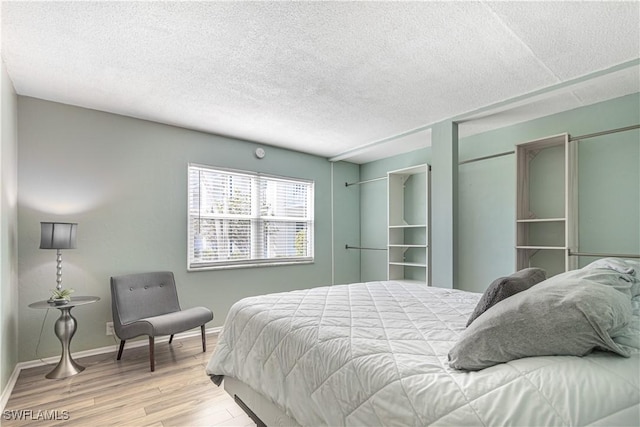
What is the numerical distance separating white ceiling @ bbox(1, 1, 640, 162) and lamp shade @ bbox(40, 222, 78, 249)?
1.18 m

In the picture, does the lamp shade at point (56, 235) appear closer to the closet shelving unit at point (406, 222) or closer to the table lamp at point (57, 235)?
the table lamp at point (57, 235)

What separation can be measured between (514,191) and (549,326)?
2.80 meters

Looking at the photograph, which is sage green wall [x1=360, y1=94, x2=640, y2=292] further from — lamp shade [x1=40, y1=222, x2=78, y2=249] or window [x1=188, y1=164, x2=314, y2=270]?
lamp shade [x1=40, y1=222, x2=78, y2=249]

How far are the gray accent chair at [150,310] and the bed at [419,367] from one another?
99cm

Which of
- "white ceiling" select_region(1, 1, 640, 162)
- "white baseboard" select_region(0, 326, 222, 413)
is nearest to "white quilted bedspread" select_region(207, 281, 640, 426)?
"white baseboard" select_region(0, 326, 222, 413)

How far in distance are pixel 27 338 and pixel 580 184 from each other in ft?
17.1

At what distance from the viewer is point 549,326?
1.02 m

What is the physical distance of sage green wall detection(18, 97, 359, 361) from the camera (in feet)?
9.58

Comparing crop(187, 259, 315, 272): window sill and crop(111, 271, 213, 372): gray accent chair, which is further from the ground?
crop(187, 259, 315, 272): window sill

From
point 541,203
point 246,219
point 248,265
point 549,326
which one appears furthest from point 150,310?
point 541,203

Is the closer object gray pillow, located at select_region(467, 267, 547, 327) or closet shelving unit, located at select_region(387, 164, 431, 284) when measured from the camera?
gray pillow, located at select_region(467, 267, 547, 327)

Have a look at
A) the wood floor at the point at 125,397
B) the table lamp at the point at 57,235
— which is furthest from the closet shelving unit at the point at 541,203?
the table lamp at the point at 57,235

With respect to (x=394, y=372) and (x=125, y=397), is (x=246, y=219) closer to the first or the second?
(x=125, y=397)

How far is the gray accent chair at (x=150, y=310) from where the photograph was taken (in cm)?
285
